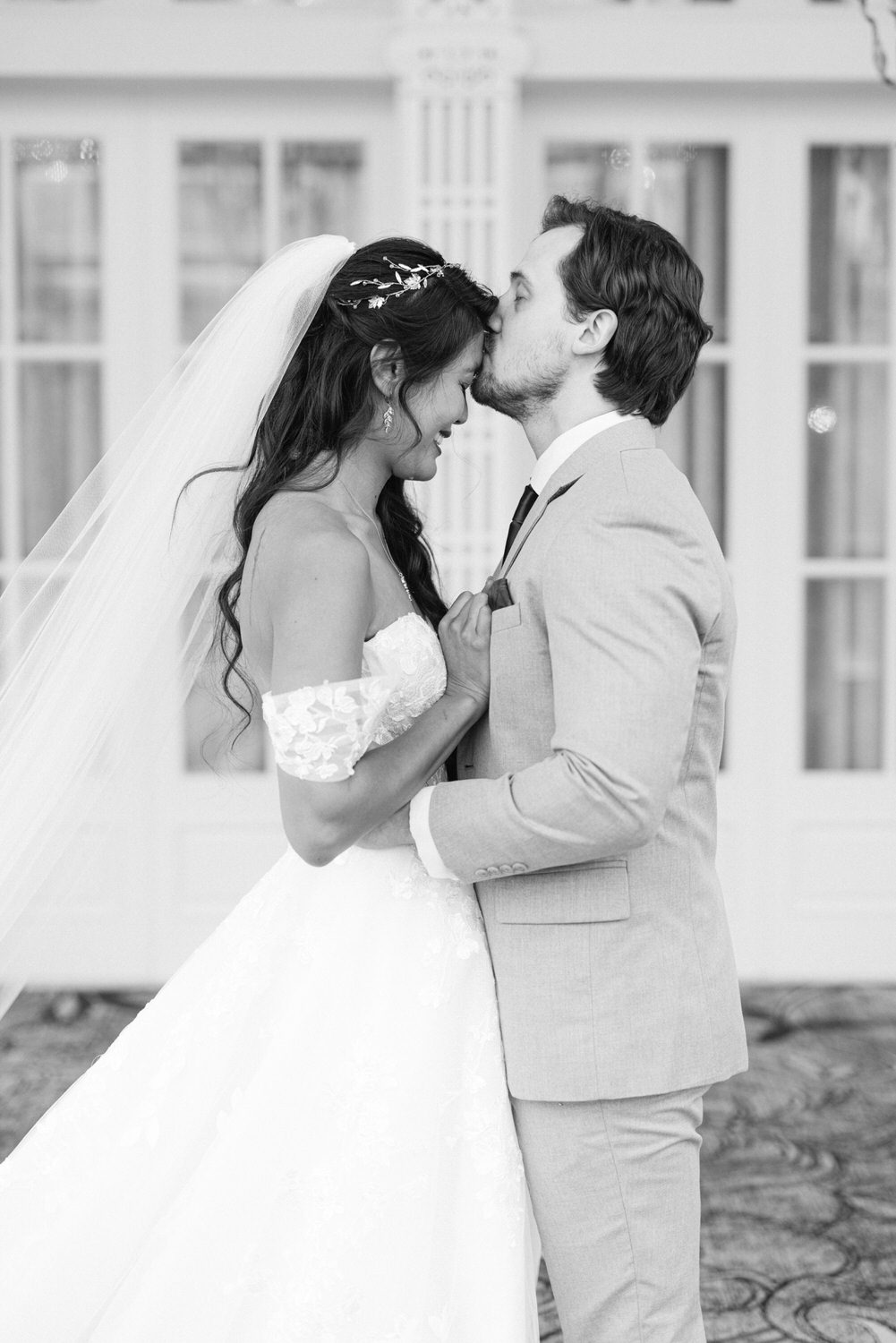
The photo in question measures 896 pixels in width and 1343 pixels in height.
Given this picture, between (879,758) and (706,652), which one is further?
(879,758)

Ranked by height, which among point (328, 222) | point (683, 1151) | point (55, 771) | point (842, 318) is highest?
point (328, 222)

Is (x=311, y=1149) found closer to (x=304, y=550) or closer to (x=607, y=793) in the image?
(x=607, y=793)

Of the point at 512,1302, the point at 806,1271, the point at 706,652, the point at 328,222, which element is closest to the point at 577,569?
the point at 706,652

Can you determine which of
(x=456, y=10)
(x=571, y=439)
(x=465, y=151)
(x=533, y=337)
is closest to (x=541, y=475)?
(x=571, y=439)

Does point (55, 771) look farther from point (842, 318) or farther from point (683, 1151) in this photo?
point (842, 318)

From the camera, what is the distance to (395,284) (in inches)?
75.4

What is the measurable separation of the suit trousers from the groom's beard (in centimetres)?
95

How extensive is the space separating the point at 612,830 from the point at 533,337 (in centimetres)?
73

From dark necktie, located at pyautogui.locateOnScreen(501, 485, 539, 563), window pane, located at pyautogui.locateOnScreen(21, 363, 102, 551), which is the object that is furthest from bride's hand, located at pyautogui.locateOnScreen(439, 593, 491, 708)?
window pane, located at pyautogui.locateOnScreen(21, 363, 102, 551)

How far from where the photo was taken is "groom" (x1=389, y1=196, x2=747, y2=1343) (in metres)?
1.56

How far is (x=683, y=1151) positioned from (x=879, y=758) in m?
3.24

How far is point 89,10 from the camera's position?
13.6 ft

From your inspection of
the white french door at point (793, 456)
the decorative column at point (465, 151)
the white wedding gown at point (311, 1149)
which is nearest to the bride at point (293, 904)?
the white wedding gown at point (311, 1149)

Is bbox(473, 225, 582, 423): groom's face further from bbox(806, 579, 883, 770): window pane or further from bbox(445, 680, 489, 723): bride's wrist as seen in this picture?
bbox(806, 579, 883, 770): window pane
